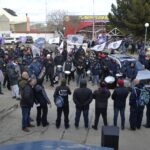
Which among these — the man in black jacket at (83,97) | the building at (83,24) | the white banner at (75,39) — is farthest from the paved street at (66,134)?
the building at (83,24)

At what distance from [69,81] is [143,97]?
37.2 ft

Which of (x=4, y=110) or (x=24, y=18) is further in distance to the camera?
(x=24, y=18)

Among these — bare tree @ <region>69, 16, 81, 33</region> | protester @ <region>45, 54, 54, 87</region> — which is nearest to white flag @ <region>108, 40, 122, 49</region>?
protester @ <region>45, 54, 54, 87</region>

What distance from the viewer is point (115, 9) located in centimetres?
5975

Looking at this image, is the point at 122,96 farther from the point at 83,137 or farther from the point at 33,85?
the point at 33,85

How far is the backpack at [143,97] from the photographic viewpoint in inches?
516

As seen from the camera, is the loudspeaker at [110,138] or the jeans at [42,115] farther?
the jeans at [42,115]

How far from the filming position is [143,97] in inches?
517

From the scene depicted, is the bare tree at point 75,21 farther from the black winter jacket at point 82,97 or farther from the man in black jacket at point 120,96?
the black winter jacket at point 82,97

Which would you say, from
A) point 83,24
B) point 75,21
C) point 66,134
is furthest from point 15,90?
point 75,21

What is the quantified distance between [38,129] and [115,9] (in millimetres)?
48150

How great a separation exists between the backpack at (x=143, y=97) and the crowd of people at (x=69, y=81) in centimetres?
8

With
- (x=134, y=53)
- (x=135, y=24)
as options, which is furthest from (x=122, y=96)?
(x=135, y=24)

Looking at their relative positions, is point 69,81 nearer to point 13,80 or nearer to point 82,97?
point 13,80
